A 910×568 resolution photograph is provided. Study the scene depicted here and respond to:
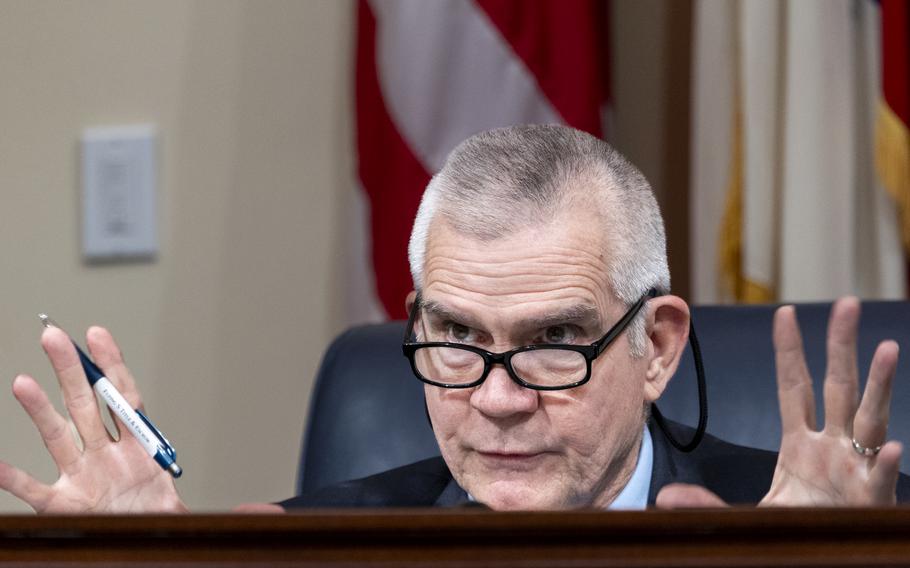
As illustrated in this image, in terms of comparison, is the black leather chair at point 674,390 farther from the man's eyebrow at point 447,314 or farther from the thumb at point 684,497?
the thumb at point 684,497

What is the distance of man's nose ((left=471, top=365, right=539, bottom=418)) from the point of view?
1335 millimetres

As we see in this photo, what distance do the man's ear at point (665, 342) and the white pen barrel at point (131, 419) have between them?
57 centimetres

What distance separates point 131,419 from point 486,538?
738 mm

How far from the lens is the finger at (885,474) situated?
3.35 feet

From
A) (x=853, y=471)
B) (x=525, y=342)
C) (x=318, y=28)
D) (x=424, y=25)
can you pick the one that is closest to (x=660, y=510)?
(x=853, y=471)

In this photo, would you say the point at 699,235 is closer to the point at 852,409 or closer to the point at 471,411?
the point at 471,411

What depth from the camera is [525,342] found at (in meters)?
1.37

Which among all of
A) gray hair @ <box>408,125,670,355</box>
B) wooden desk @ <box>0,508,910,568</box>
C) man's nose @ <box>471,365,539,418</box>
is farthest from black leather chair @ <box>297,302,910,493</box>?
wooden desk @ <box>0,508,910,568</box>

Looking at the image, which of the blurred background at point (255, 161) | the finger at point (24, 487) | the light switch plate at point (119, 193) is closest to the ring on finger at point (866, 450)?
the finger at point (24, 487)

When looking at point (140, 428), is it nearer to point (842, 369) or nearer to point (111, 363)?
point (111, 363)

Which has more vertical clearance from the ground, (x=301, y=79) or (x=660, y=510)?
(x=301, y=79)

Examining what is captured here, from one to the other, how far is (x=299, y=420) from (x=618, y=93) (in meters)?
0.88

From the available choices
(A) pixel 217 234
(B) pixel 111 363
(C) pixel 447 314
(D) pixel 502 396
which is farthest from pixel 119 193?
(D) pixel 502 396

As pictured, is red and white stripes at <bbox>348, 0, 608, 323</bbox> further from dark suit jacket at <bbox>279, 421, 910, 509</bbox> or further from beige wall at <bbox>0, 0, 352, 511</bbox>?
dark suit jacket at <bbox>279, 421, 910, 509</bbox>
